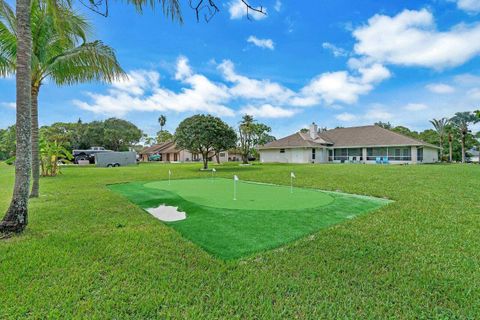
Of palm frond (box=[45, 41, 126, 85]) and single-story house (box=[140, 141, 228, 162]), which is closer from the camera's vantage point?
palm frond (box=[45, 41, 126, 85])

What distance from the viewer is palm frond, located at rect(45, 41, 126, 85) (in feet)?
23.5

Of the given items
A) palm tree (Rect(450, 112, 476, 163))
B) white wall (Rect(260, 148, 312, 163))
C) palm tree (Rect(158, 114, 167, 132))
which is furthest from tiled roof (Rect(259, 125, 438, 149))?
palm tree (Rect(158, 114, 167, 132))

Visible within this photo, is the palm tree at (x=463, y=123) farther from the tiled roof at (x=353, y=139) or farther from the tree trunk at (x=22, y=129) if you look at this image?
the tree trunk at (x=22, y=129)

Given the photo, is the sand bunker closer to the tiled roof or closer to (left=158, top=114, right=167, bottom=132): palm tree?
the tiled roof

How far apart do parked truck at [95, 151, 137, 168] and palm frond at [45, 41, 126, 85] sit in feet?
80.1

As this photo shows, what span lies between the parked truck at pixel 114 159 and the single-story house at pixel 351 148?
18386 millimetres

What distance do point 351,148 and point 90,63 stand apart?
104 feet

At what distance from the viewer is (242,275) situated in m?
2.91

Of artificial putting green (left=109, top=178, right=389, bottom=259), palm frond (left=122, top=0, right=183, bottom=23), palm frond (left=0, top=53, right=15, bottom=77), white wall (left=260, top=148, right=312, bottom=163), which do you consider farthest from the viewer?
white wall (left=260, top=148, right=312, bottom=163)

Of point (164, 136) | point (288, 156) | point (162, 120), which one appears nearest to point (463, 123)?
point (288, 156)

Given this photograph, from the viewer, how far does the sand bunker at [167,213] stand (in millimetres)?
5656

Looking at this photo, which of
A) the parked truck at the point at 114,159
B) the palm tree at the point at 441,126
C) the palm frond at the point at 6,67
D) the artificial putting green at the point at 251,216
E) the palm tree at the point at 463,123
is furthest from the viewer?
the palm tree at the point at 441,126

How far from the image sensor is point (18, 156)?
4371mm

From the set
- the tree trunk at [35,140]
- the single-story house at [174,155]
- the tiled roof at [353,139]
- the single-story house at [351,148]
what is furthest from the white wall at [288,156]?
the tree trunk at [35,140]
